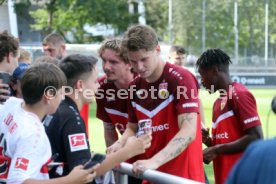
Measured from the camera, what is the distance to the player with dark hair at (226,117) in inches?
222

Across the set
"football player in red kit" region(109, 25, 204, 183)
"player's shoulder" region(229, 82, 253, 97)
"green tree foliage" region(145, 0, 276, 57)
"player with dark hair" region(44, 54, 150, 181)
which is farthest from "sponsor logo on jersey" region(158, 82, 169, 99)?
"green tree foliage" region(145, 0, 276, 57)

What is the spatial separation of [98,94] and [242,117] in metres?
1.45

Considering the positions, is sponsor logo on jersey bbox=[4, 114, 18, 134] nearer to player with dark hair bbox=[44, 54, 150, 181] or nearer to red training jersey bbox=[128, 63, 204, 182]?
player with dark hair bbox=[44, 54, 150, 181]

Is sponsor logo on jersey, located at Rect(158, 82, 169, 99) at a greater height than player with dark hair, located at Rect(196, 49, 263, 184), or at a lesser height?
greater

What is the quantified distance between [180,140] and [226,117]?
3.40 ft

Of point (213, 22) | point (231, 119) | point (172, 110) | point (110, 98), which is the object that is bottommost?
point (213, 22)

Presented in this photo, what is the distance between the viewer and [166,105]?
205 inches

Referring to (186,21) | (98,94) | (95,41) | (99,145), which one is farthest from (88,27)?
(98,94)

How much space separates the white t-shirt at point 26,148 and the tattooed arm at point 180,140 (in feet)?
2.63

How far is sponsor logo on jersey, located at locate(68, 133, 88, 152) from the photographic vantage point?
4.47m

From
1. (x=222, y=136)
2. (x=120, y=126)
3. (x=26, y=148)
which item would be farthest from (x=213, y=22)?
(x=26, y=148)

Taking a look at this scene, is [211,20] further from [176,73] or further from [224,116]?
[176,73]

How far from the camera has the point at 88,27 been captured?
60.6 m

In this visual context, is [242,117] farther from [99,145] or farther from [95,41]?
[95,41]
